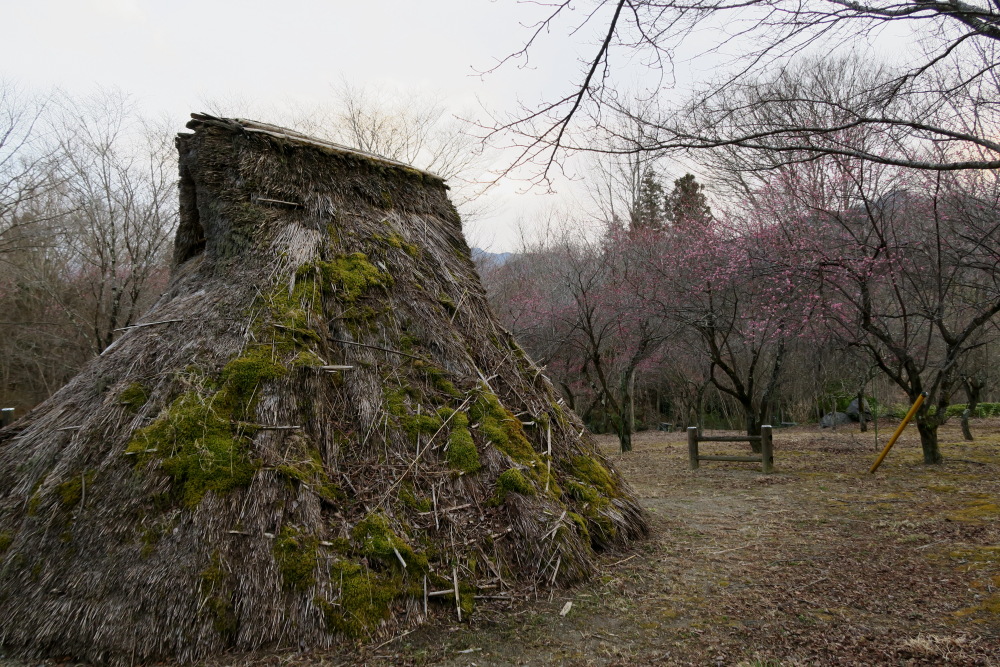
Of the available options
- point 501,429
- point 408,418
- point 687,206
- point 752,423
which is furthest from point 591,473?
point 687,206

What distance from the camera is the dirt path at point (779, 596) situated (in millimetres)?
3328

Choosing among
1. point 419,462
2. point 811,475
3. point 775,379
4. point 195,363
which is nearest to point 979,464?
point 811,475

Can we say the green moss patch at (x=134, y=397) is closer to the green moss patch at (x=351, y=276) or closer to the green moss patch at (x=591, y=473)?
the green moss patch at (x=351, y=276)

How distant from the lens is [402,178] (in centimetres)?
641

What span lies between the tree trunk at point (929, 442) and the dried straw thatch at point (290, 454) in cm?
717

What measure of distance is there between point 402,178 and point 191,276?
91.4 inches

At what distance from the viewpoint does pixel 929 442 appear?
9914 millimetres

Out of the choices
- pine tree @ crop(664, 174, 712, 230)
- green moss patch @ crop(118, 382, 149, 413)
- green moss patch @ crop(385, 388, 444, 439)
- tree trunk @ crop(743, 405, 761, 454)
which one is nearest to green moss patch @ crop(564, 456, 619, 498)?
green moss patch @ crop(385, 388, 444, 439)

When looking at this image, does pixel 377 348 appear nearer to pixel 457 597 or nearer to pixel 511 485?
pixel 511 485

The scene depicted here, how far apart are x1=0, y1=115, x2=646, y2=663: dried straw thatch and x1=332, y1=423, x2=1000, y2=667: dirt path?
0.33 m

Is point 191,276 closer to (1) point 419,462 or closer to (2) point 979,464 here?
(1) point 419,462

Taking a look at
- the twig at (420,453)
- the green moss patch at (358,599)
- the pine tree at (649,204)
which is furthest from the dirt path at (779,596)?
the pine tree at (649,204)

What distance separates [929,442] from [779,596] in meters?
7.76

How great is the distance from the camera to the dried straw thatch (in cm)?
339
